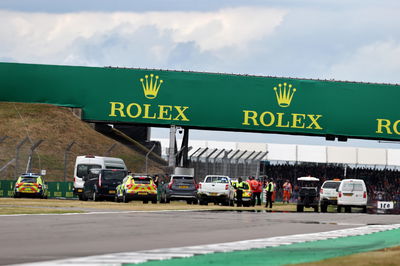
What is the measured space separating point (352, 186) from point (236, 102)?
19.6 metres

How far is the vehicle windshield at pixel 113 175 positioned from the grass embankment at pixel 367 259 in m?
28.9

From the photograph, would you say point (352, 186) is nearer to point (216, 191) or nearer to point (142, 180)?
point (216, 191)

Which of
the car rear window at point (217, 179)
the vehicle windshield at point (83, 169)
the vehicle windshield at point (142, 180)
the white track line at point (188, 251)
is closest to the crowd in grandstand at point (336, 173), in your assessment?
the vehicle windshield at point (83, 169)

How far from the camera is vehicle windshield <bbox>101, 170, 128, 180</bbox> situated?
42688mm

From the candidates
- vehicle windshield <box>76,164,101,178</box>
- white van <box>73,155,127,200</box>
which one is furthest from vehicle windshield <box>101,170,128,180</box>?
vehicle windshield <box>76,164,101,178</box>

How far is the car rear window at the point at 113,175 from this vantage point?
4269 centimetres

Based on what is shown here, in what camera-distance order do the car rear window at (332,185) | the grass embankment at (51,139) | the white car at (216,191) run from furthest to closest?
1. the grass embankment at (51,139)
2. the white car at (216,191)
3. the car rear window at (332,185)

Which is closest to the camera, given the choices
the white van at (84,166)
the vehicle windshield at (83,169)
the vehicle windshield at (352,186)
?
the vehicle windshield at (352,186)

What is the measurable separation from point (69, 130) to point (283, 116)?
15.0m

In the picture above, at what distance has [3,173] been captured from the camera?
2109 inches

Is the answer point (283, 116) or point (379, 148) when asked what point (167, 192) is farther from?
point (379, 148)

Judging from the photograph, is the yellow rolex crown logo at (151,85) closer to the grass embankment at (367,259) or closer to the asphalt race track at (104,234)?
the asphalt race track at (104,234)

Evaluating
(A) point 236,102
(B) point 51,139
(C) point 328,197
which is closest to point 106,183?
(C) point 328,197

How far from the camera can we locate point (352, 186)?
130ft
